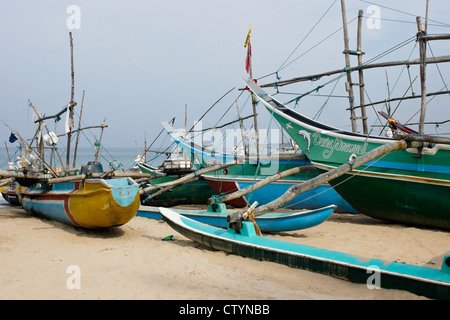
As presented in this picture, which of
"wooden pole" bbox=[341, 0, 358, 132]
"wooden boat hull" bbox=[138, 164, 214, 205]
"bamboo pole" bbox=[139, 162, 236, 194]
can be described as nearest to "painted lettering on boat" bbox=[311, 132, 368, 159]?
"wooden pole" bbox=[341, 0, 358, 132]

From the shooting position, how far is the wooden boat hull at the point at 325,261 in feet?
14.5

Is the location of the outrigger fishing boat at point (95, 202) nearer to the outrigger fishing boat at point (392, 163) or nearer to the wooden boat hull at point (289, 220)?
the wooden boat hull at point (289, 220)

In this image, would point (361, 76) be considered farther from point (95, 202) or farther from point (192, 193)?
point (95, 202)

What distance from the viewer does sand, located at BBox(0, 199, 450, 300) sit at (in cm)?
474

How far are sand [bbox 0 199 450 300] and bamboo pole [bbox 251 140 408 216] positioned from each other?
1265 mm

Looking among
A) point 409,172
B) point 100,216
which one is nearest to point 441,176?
point 409,172

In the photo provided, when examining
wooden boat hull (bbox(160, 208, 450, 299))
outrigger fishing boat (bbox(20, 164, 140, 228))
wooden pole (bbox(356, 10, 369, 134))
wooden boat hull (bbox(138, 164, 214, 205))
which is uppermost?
wooden pole (bbox(356, 10, 369, 134))

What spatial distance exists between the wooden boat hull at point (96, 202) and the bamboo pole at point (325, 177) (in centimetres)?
322

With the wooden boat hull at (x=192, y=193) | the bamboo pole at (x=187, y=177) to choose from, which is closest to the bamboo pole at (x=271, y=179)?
the bamboo pole at (x=187, y=177)

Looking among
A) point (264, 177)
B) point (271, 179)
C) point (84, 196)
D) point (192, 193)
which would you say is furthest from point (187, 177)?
point (84, 196)

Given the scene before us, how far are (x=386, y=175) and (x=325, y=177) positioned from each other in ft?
8.19

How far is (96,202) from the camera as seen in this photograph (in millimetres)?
8281

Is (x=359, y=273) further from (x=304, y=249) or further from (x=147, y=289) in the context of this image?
(x=147, y=289)

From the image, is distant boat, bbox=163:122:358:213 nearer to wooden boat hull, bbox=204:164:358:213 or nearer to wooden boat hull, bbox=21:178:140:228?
wooden boat hull, bbox=204:164:358:213
